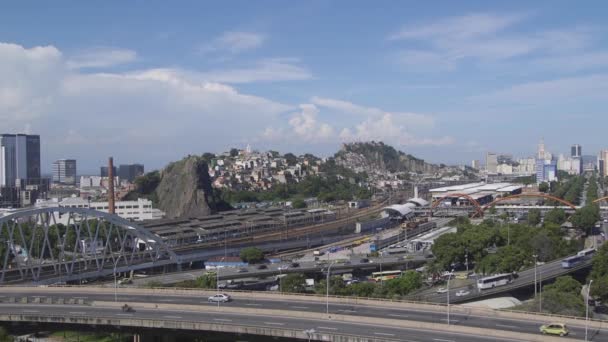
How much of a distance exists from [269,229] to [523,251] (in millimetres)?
36307

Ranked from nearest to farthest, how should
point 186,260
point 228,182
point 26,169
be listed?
point 186,260 → point 228,182 → point 26,169

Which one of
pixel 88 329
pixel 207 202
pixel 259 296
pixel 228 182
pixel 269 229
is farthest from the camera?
pixel 228 182

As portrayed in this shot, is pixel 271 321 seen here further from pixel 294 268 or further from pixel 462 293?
pixel 294 268

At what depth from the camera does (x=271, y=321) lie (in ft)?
76.9

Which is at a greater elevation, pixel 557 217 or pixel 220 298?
pixel 220 298

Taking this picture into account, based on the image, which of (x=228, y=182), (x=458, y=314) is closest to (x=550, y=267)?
(x=458, y=314)

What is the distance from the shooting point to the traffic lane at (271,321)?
2061cm

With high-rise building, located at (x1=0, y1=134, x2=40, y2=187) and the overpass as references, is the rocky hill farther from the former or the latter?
high-rise building, located at (x1=0, y1=134, x2=40, y2=187)

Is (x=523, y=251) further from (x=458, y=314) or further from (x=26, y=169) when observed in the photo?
(x=26, y=169)

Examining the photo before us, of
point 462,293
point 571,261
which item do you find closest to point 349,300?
point 462,293

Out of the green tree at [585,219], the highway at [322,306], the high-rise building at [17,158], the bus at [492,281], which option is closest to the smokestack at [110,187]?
the highway at [322,306]

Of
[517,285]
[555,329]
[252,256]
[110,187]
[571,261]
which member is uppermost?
[110,187]

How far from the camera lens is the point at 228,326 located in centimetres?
2286

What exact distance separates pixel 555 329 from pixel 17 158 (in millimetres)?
151646
